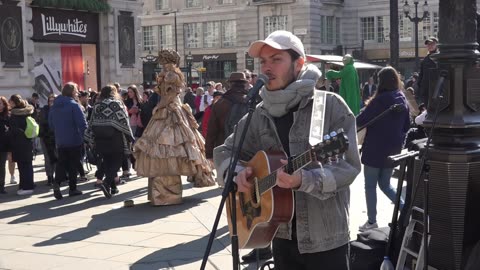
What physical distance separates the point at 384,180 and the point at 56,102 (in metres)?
6.20

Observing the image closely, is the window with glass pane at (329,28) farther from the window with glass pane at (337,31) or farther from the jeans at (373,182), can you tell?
the jeans at (373,182)

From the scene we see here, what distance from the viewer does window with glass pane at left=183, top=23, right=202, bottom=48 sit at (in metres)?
57.1

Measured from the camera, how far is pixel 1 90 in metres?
20.6

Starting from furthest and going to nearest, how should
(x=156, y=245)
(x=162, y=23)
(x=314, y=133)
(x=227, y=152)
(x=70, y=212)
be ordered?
(x=162, y=23), (x=70, y=212), (x=156, y=245), (x=227, y=152), (x=314, y=133)

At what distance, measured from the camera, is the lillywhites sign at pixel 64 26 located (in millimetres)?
22016

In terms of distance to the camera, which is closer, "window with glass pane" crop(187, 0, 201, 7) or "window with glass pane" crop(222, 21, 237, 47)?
"window with glass pane" crop(222, 21, 237, 47)

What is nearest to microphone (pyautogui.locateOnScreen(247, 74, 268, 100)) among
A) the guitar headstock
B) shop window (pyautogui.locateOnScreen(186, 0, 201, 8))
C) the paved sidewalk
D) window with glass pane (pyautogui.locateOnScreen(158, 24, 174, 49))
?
the guitar headstock

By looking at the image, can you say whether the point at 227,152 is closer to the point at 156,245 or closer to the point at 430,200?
the point at 430,200

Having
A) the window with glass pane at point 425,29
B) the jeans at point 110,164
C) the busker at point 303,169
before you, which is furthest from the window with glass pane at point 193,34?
the busker at point 303,169

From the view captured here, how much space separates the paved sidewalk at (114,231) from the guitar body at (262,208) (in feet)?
8.64

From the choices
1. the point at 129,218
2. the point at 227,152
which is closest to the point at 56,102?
the point at 129,218

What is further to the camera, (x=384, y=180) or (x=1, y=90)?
(x=1, y=90)

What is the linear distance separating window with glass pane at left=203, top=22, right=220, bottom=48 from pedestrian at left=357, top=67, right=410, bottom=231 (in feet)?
162

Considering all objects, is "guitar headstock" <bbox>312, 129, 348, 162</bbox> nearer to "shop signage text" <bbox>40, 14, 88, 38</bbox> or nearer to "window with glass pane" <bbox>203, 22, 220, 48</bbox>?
"shop signage text" <bbox>40, 14, 88, 38</bbox>
